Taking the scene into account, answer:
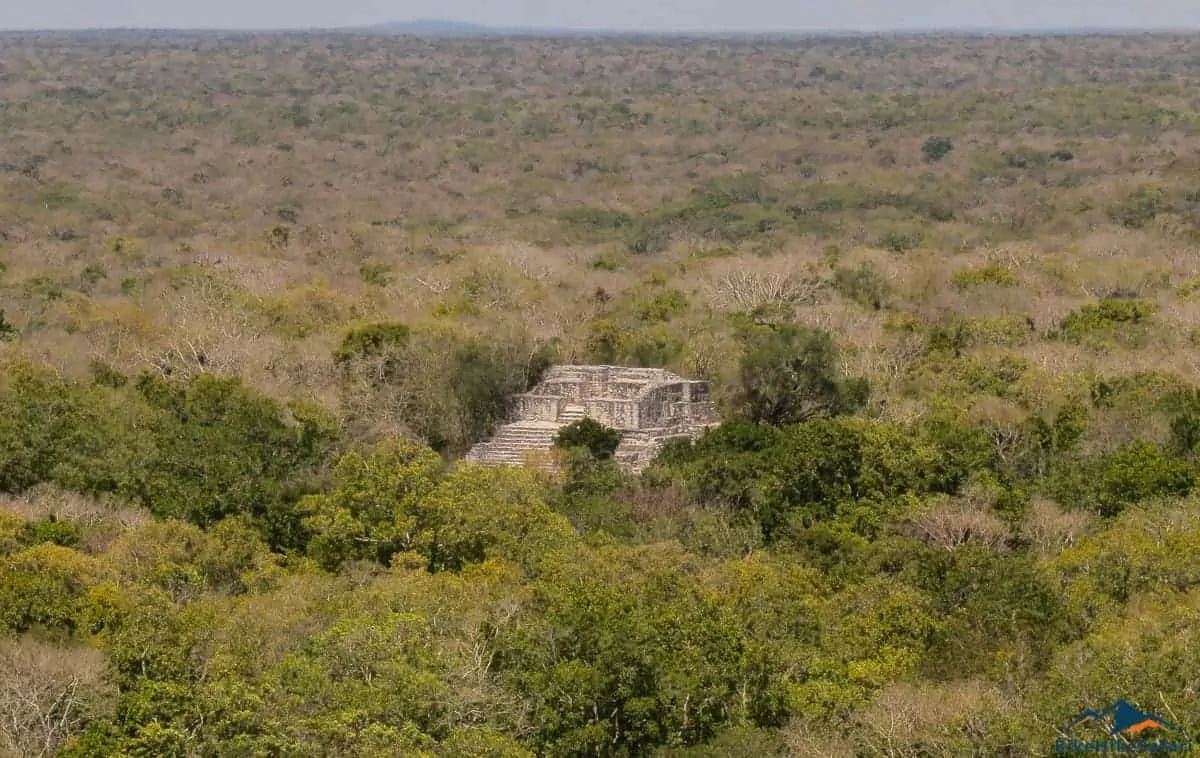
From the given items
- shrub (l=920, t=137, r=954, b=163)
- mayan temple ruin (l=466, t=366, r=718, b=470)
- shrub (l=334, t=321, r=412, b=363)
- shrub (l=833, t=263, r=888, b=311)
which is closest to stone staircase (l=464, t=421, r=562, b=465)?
mayan temple ruin (l=466, t=366, r=718, b=470)

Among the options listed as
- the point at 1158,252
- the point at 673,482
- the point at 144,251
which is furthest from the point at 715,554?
the point at 144,251

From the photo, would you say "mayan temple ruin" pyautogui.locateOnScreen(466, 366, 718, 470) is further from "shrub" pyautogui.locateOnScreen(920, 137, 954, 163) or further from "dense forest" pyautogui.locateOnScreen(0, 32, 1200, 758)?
"shrub" pyautogui.locateOnScreen(920, 137, 954, 163)

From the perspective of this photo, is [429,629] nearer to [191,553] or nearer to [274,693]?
[274,693]

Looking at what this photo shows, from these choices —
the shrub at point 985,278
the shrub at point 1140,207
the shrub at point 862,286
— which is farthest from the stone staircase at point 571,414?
the shrub at point 1140,207

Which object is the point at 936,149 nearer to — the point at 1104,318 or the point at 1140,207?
the point at 1140,207

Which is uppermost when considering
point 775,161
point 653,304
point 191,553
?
point 191,553

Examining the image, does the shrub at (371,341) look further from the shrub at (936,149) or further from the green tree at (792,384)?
the shrub at (936,149)
